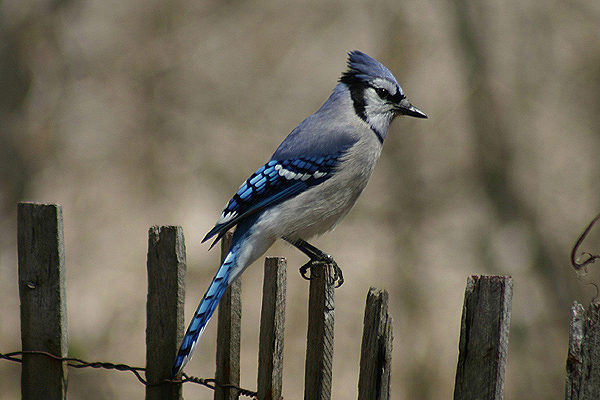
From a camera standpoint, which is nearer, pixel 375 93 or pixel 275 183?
pixel 275 183

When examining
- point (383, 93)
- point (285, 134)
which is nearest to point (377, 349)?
point (383, 93)

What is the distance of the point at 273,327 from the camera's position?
195 cm

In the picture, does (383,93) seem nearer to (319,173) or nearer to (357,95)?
(357,95)

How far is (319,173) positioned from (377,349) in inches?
40.0

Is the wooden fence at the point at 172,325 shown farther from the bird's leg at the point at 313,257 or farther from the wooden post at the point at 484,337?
the bird's leg at the point at 313,257

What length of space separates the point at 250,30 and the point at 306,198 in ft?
11.7

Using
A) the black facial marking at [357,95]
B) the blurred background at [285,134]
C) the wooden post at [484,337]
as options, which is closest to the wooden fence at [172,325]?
the wooden post at [484,337]

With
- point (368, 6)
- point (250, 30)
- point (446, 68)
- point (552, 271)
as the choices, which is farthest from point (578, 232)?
point (250, 30)

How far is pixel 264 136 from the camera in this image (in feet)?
17.7

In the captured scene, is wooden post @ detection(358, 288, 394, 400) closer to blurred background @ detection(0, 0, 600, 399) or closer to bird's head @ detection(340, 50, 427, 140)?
bird's head @ detection(340, 50, 427, 140)

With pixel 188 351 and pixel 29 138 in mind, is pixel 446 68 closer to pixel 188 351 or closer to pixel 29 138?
pixel 29 138

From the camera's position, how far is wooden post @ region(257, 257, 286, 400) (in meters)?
1.94

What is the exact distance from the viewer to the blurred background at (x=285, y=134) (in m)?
4.89

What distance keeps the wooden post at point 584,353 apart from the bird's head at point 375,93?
54.1 inches
